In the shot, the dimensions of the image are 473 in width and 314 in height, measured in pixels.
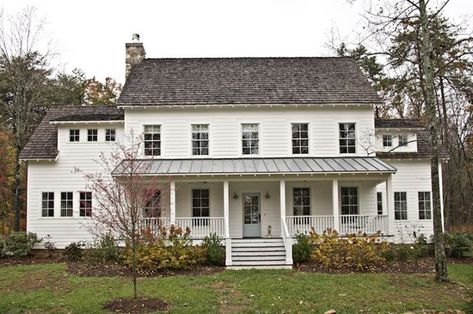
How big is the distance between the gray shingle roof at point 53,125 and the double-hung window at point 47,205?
6.04 ft

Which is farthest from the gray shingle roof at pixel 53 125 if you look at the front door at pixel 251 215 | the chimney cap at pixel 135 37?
the front door at pixel 251 215

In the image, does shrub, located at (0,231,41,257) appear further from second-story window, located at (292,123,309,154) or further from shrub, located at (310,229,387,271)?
second-story window, located at (292,123,309,154)

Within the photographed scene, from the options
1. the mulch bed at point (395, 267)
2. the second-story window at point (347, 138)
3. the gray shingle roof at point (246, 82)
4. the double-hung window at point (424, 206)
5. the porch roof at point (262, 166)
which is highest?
the gray shingle roof at point (246, 82)

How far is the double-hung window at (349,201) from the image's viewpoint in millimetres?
20406

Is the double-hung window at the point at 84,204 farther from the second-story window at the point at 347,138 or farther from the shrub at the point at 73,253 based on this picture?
the second-story window at the point at 347,138

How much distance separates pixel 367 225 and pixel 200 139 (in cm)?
838

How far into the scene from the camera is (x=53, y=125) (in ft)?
73.5

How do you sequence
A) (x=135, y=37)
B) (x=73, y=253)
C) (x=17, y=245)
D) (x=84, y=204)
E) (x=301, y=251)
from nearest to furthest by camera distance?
(x=301, y=251), (x=73, y=253), (x=17, y=245), (x=84, y=204), (x=135, y=37)

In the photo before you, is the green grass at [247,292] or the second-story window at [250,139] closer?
the green grass at [247,292]

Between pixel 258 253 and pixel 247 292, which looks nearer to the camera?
pixel 247 292

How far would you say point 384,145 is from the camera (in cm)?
2208

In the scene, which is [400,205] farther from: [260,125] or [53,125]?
[53,125]

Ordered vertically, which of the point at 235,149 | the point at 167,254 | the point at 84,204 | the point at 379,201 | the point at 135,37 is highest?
the point at 135,37

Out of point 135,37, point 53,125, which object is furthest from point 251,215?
point 135,37
